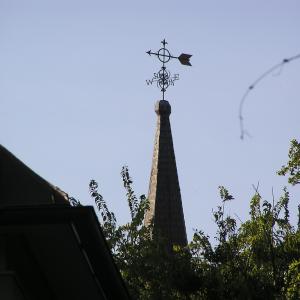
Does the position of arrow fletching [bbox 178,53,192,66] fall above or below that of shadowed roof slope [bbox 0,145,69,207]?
above

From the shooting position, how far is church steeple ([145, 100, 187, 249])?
174 feet

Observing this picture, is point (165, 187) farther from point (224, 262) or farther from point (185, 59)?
point (224, 262)

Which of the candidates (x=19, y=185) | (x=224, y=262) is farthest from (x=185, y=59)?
(x=19, y=185)

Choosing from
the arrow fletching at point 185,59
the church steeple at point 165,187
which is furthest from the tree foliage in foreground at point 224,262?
the church steeple at point 165,187

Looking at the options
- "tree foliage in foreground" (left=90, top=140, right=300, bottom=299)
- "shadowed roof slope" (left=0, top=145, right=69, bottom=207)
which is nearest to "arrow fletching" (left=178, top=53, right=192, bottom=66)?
"tree foliage in foreground" (left=90, top=140, right=300, bottom=299)

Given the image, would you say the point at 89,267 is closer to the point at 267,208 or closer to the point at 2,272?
the point at 2,272

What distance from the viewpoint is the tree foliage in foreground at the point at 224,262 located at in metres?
30.3

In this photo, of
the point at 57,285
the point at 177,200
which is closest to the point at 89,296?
the point at 57,285

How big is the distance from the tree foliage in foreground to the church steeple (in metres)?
18.2

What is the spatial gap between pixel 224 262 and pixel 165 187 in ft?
74.7

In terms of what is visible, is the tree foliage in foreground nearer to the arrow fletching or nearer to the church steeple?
the arrow fletching

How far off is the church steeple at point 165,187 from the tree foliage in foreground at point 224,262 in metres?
18.2

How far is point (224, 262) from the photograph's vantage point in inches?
1273

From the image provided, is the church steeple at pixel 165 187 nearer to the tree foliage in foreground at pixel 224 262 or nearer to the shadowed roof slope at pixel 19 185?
the tree foliage in foreground at pixel 224 262
